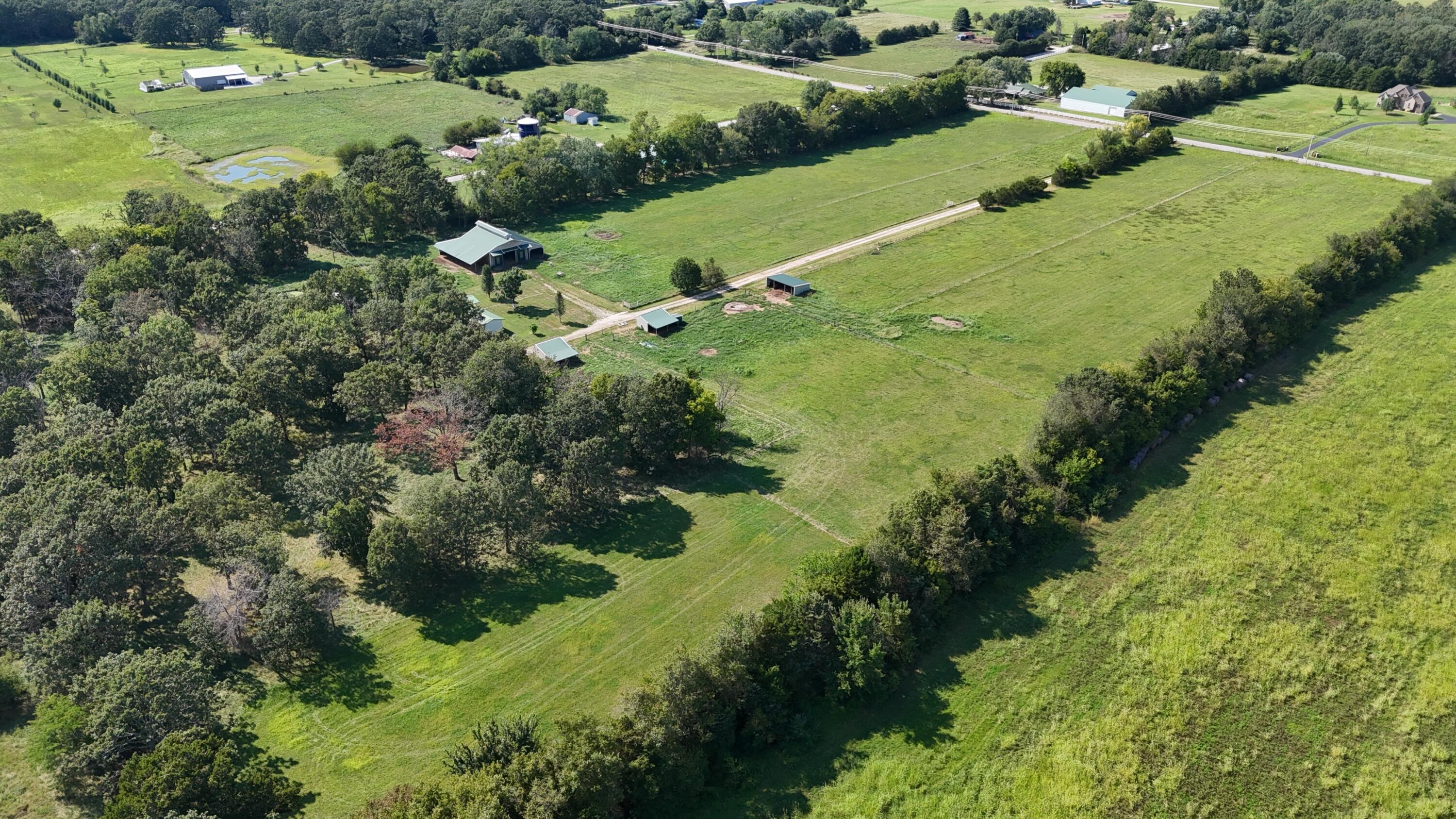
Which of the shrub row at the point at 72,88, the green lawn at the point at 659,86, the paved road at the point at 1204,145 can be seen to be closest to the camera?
the paved road at the point at 1204,145

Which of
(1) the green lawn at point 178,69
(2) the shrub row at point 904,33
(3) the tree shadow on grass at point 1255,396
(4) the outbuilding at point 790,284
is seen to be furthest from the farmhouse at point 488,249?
(2) the shrub row at point 904,33

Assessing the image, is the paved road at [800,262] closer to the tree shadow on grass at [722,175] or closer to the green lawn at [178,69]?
the tree shadow on grass at [722,175]

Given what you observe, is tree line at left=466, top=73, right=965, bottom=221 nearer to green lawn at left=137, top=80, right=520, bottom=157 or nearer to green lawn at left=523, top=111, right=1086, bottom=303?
green lawn at left=523, top=111, right=1086, bottom=303

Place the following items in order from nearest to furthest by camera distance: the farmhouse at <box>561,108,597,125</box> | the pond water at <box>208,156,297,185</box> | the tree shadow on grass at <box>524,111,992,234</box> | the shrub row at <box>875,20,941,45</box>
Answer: the tree shadow on grass at <box>524,111,992,234</box> < the pond water at <box>208,156,297,185</box> < the farmhouse at <box>561,108,597,125</box> < the shrub row at <box>875,20,941,45</box>

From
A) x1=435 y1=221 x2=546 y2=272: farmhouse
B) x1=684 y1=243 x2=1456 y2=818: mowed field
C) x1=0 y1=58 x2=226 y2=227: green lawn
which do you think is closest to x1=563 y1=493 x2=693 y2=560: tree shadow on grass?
x1=684 y1=243 x2=1456 y2=818: mowed field

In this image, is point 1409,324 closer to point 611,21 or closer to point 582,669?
point 582,669

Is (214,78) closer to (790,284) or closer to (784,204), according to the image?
(784,204)
